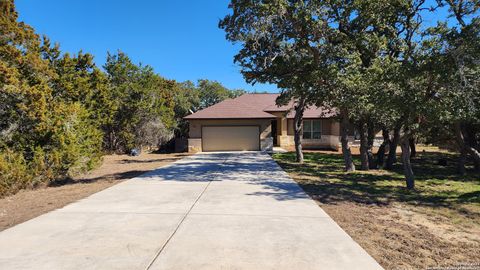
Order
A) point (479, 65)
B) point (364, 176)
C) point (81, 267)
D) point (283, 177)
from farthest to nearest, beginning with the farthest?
1. point (364, 176)
2. point (283, 177)
3. point (479, 65)
4. point (81, 267)

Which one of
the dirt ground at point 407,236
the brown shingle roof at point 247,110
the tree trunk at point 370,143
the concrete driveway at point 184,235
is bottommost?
the dirt ground at point 407,236

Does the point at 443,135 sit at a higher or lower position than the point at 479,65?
lower

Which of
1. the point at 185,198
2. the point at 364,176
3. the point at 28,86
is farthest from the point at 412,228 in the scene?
the point at 28,86

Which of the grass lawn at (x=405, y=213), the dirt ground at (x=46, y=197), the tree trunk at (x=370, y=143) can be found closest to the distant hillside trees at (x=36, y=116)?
the dirt ground at (x=46, y=197)

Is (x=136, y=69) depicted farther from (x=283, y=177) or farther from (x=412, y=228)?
(x=412, y=228)

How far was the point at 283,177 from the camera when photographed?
12195 mm

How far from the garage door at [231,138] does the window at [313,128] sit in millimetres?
4751

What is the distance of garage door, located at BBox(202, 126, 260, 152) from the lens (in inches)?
→ 1032

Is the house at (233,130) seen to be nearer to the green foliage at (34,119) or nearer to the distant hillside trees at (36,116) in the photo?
the distant hillside trees at (36,116)

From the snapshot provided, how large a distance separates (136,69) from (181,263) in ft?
76.6

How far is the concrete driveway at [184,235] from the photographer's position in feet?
14.3

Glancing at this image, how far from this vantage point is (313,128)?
2831 centimetres

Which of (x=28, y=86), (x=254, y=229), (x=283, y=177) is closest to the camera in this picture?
(x=254, y=229)

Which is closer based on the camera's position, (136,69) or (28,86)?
(28,86)
